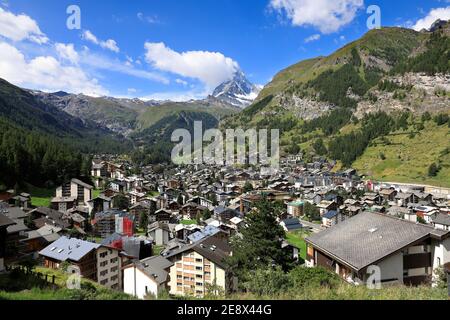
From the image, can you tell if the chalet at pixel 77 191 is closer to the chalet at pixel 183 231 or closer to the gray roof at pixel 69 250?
the chalet at pixel 183 231

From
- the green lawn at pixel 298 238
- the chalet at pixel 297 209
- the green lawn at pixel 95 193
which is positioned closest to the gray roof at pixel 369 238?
the green lawn at pixel 298 238

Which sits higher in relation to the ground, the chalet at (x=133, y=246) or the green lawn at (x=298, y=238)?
the chalet at (x=133, y=246)


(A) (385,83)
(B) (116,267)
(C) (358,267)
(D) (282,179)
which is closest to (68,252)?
(B) (116,267)

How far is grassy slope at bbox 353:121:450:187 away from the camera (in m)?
92.5

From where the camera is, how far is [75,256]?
3262 centimetres

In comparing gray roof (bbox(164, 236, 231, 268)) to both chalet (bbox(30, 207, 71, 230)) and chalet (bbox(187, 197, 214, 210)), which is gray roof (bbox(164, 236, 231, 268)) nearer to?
chalet (bbox(30, 207, 71, 230))

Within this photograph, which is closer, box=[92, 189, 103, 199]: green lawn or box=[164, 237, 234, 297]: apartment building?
box=[164, 237, 234, 297]: apartment building

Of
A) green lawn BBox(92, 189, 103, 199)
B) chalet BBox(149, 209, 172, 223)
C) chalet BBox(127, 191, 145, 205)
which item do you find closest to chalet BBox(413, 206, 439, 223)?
chalet BBox(149, 209, 172, 223)

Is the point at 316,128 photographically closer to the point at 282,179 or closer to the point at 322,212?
the point at 282,179

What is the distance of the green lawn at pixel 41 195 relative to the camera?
68.1 m

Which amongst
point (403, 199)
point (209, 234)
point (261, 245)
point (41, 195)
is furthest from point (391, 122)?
point (261, 245)

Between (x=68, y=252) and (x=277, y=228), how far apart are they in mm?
22078

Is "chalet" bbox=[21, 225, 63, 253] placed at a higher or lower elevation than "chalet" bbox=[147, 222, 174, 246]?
higher

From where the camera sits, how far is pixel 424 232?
58.4 feet
